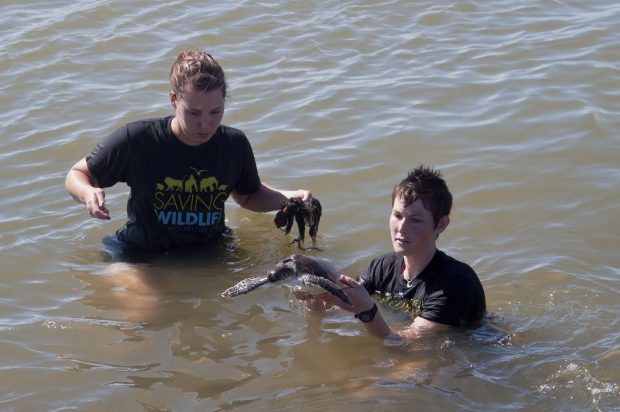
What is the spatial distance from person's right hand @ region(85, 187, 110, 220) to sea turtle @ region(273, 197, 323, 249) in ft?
4.25

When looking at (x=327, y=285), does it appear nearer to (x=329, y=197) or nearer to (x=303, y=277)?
(x=303, y=277)

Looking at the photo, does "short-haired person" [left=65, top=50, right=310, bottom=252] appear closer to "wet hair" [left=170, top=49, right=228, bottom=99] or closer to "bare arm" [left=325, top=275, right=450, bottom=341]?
"wet hair" [left=170, top=49, right=228, bottom=99]

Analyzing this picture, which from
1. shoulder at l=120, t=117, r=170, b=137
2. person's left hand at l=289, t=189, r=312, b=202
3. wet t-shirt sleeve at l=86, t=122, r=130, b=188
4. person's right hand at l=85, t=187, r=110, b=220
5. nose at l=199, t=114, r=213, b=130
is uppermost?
nose at l=199, t=114, r=213, b=130

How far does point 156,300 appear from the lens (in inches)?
240

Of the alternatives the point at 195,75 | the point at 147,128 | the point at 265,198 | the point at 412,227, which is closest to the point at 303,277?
the point at 412,227

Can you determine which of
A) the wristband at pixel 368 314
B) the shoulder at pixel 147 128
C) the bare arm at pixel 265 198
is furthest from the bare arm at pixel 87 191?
the wristband at pixel 368 314

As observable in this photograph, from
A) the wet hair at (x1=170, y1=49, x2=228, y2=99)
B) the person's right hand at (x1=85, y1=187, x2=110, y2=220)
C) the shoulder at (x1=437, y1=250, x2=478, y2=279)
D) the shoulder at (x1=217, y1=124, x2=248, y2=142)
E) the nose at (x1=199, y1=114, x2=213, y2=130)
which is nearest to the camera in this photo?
the shoulder at (x1=437, y1=250, x2=478, y2=279)

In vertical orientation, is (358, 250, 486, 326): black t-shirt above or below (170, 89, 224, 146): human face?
below

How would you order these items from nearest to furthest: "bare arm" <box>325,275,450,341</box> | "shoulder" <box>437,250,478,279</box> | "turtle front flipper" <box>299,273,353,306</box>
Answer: "turtle front flipper" <box>299,273,353,306</box> < "bare arm" <box>325,275,450,341</box> < "shoulder" <box>437,250,478,279</box>

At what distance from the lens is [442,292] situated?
537 cm

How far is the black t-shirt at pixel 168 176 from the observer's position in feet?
20.3

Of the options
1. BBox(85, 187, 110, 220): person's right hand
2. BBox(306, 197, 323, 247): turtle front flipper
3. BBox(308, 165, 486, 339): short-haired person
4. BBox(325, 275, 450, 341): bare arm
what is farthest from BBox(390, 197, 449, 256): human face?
BBox(85, 187, 110, 220): person's right hand

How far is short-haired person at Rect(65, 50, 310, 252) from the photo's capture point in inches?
233

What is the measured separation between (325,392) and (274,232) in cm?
239
